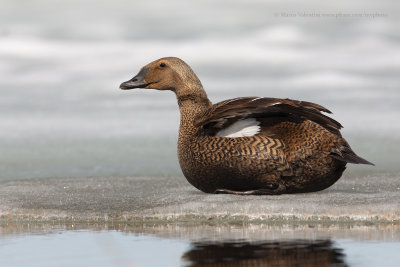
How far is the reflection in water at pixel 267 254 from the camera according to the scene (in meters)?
4.54

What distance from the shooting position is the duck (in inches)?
308

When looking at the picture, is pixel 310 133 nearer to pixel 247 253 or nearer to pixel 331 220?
pixel 331 220

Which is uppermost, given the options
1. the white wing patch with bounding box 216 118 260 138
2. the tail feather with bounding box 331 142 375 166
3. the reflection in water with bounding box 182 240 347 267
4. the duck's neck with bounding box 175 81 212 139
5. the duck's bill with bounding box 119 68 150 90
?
the duck's bill with bounding box 119 68 150 90

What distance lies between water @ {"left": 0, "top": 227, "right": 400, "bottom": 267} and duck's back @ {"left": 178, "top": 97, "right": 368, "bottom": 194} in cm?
172

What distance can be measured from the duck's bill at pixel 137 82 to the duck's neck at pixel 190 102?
0.52m

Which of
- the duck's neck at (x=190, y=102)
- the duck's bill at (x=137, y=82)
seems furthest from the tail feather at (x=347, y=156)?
the duck's bill at (x=137, y=82)

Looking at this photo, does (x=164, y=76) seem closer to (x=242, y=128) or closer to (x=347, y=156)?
(x=242, y=128)

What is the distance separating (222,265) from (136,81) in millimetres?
4894

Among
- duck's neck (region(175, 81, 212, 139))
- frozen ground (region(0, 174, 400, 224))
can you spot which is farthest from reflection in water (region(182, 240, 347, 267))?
duck's neck (region(175, 81, 212, 139))

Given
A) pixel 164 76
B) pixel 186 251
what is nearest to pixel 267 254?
pixel 186 251

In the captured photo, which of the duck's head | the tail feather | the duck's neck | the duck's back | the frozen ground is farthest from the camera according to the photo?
the duck's head

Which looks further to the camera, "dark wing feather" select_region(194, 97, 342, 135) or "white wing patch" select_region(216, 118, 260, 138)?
"white wing patch" select_region(216, 118, 260, 138)

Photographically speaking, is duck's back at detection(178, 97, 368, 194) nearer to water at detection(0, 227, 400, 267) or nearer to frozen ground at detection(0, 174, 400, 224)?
frozen ground at detection(0, 174, 400, 224)

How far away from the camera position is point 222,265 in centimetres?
448
